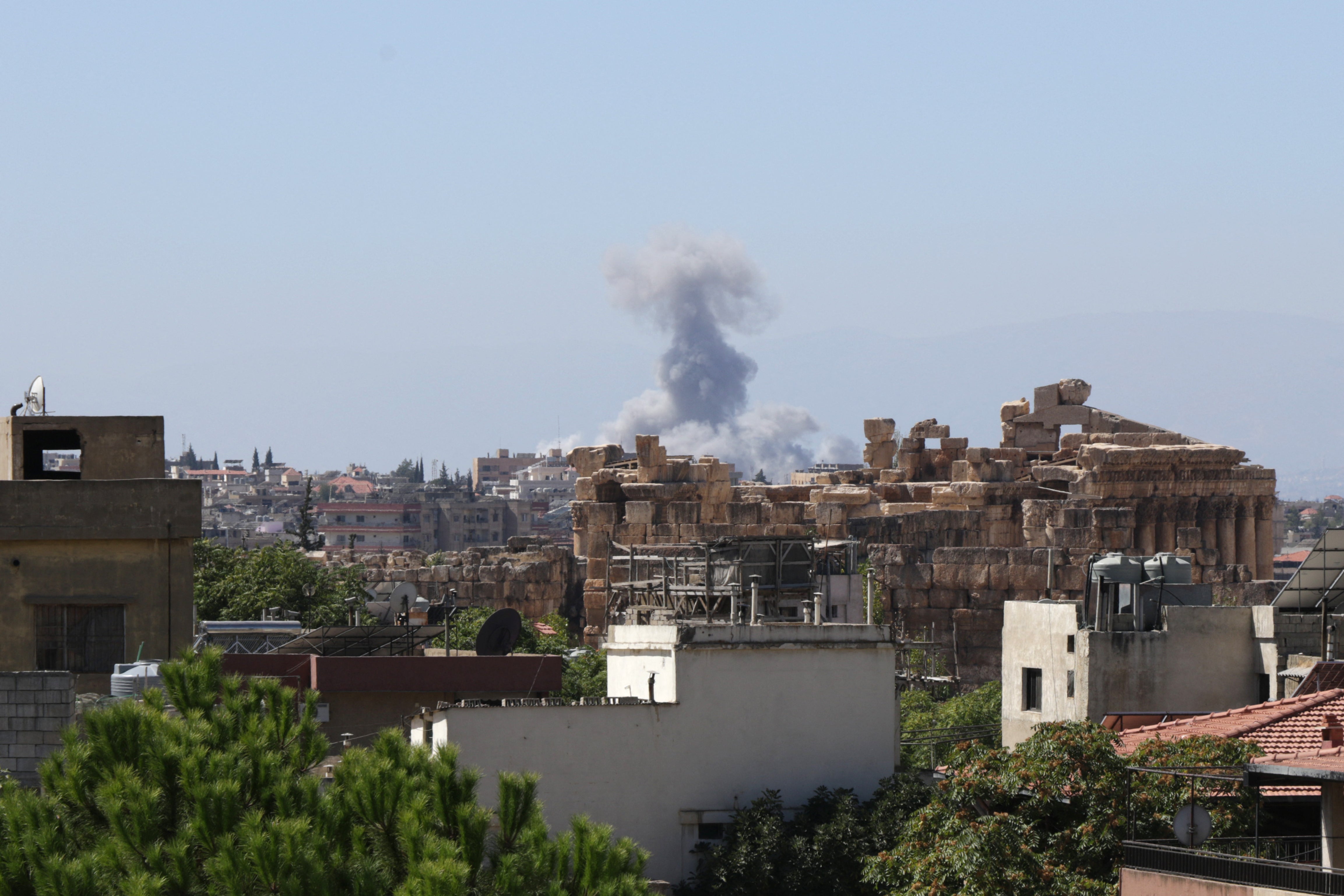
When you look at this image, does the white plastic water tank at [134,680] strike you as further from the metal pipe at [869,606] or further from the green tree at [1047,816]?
the metal pipe at [869,606]

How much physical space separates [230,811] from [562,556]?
35.0 m

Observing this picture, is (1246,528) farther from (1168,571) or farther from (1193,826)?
(1193,826)

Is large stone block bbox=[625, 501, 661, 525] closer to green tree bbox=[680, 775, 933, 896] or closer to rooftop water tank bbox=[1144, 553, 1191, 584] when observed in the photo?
rooftop water tank bbox=[1144, 553, 1191, 584]

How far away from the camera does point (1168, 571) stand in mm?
31516

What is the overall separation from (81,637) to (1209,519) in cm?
3102

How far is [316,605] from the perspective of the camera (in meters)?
47.8

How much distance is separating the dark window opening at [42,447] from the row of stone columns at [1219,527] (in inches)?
1020

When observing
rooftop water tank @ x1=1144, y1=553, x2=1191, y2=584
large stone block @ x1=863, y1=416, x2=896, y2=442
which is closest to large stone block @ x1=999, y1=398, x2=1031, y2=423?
large stone block @ x1=863, y1=416, x2=896, y2=442

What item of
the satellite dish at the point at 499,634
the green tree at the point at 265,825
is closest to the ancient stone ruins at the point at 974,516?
the satellite dish at the point at 499,634

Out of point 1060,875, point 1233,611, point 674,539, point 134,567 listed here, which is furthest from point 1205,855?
point 674,539

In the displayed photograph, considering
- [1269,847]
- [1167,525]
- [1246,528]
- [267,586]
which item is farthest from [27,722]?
[1246,528]

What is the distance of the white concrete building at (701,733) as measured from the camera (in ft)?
85.5

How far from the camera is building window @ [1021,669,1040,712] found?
30.3m

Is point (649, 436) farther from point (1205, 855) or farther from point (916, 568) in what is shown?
point (1205, 855)
